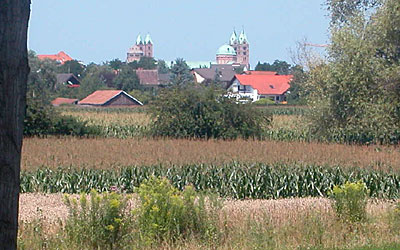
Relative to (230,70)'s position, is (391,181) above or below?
below

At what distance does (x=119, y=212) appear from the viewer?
9367 millimetres

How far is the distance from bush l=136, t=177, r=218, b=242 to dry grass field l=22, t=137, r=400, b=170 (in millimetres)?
11090

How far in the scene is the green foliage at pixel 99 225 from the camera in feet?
30.1

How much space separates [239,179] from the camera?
751 inches

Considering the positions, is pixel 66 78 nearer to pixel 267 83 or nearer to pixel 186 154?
pixel 267 83

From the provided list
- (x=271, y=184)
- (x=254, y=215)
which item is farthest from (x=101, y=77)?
(x=254, y=215)

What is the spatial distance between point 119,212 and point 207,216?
146 centimetres

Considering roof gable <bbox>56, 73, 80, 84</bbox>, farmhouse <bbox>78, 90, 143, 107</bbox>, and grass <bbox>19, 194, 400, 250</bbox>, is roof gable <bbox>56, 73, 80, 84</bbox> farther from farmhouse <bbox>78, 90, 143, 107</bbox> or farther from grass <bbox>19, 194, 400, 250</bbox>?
grass <bbox>19, 194, 400, 250</bbox>

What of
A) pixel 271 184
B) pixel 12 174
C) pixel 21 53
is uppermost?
pixel 21 53

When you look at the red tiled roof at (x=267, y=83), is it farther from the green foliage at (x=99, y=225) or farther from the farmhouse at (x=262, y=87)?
the green foliage at (x=99, y=225)

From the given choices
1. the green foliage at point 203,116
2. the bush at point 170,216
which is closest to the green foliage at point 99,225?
the bush at point 170,216

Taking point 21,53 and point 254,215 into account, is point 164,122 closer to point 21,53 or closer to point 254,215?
point 254,215

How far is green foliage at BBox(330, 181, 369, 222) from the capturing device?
10.7 metres

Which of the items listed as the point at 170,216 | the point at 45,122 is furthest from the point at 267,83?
the point at 170,216
